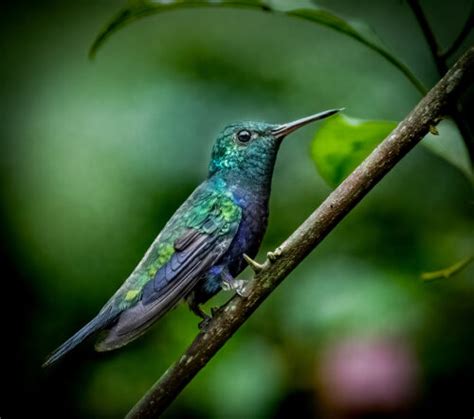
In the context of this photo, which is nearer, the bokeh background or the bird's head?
the bird's head

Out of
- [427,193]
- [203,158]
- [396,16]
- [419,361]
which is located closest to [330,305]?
[419,361]

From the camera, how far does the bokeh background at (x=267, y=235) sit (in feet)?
9.86

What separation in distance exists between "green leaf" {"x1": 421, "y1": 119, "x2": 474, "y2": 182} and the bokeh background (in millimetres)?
768

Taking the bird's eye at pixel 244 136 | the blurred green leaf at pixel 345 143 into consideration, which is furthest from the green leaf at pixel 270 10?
the bird's eye at pixel 244 136

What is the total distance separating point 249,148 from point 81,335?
837 millimetres

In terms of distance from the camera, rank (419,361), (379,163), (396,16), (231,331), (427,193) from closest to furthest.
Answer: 1. (379,163)
2. (231,331)
3. (419,361)
4. (427,193)
5. (396,16)

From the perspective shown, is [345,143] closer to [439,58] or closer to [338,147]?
[338,147]

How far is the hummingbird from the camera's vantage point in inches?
89.0

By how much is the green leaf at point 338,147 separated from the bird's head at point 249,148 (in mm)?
230

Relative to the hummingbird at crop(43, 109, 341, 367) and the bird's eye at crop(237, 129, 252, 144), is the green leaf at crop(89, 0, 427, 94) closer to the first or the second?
the hummingbird at crop(43, 109, 341, 367)

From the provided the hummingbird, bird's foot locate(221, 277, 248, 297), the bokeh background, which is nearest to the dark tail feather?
the hummingbird

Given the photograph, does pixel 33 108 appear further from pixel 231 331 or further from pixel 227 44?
pixel 231 331

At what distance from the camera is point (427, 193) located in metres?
3.65

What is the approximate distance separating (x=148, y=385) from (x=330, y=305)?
971mm
